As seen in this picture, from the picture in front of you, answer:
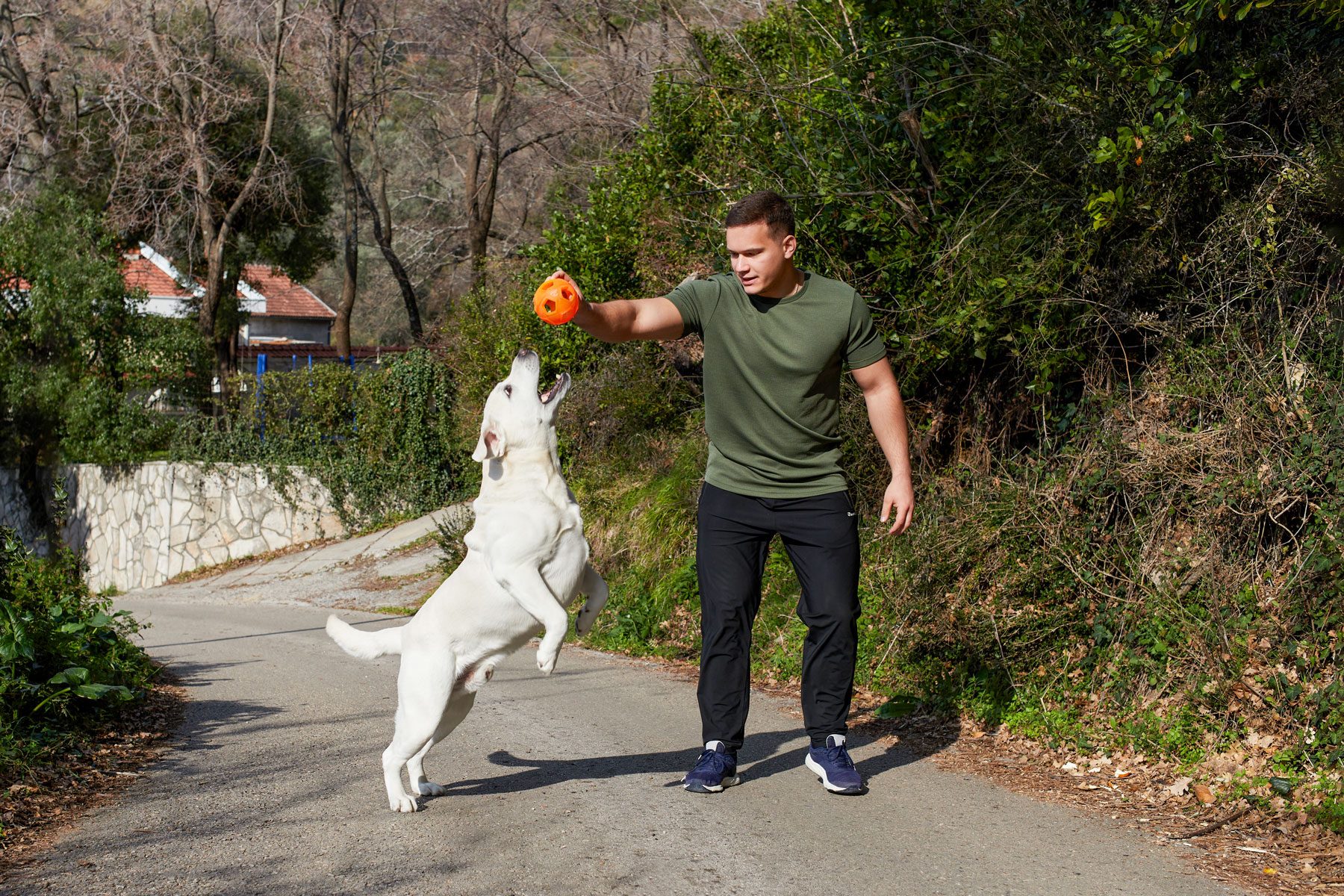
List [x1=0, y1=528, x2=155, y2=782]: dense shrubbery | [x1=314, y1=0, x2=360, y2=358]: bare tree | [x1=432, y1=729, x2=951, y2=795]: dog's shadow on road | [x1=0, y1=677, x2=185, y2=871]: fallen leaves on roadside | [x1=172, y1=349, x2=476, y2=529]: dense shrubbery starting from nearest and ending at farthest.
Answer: [x1=0, y1=677, x2=185, y2=871]: fallen leaves on roadside → [x1=432, y1=729, x2=951, y2=795]: dog's shadow on road → [x1=0, y1=528, x2=155, y2=782]: dense shrubbery → [x1=172, y1=349, x2=476, y2=529]: dense shrubbery → [x1=314, y1=0, x2=360, y2=358]: bare tree

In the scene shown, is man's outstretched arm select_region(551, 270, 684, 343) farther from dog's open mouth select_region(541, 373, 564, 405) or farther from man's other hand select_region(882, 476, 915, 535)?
man's other hand select_region(882, 476, 915, 535)

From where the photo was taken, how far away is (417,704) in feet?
15.2

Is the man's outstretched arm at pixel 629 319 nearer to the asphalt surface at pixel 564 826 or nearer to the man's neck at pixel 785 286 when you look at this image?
the man's neck at pixel 785 286

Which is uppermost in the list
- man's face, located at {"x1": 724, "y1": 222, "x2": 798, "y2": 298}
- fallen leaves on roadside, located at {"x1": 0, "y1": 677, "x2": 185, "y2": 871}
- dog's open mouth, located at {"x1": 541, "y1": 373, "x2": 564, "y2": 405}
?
man's face, located at {"x1": 724, "y1": 222, "x2": 798, "y2": 298}

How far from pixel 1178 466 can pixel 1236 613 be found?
0.83 meters

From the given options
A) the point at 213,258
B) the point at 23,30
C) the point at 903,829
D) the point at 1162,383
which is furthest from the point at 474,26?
the point at 903,829

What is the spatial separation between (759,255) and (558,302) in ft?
2.96

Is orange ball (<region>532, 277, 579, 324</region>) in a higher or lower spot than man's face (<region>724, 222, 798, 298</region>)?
lower

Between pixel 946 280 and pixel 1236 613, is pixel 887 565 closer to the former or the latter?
pixel 946 280

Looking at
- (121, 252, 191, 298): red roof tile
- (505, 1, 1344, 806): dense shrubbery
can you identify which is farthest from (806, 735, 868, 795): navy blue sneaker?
(121, 252, 191, 298): red roof tile

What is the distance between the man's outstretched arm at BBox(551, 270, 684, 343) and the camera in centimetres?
446

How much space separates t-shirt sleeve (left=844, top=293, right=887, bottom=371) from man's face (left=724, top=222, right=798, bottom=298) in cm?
32

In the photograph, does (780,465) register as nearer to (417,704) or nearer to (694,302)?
(694,302)

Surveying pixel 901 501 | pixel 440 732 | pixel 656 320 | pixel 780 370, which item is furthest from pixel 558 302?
pixel 440 732
